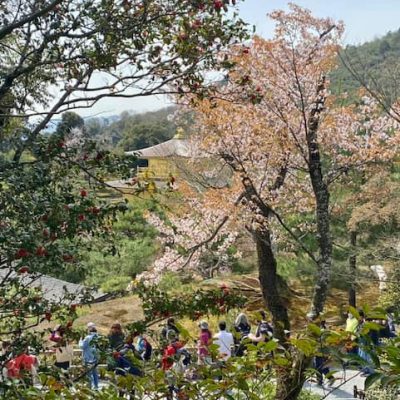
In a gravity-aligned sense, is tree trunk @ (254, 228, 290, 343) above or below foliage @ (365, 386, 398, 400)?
above

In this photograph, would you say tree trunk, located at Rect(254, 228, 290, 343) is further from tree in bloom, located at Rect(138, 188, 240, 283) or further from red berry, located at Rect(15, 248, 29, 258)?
red berry, located at Rect(15, 248, 29, 258)

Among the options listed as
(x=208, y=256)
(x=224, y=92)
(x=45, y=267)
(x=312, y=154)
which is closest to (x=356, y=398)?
(x=312, y=154)

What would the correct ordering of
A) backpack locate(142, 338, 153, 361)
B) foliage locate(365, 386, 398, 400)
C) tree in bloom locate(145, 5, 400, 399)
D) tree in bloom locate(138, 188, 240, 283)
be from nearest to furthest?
1. backpack locate(142, 338, 153, 361)
2. foliage locate(365, 386, 398, 400)
3. tree in bloom locate(145, 5, 400, 399)
4. tree in bloom locate(138, 188, 240, 283)

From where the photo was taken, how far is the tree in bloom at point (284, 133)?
27.5 ft

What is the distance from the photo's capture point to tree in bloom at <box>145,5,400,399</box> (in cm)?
838

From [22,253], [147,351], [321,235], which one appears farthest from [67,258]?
[321,235]

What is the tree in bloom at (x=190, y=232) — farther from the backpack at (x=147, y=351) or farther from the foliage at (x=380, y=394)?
Result: the backpack at (x=147, y=351)

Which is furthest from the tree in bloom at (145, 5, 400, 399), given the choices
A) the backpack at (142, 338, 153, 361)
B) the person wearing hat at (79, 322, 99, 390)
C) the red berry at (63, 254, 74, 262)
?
the red berry at (63, 254, 74, 262)

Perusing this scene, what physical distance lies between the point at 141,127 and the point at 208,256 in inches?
977

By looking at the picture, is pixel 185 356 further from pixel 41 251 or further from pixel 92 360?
pixel 92 360

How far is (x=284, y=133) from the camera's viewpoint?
30.1ft

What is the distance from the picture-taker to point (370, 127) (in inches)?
448

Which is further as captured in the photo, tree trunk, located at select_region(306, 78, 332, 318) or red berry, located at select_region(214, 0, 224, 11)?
tree trunk, located at select_region(306, 78, 332, 318)

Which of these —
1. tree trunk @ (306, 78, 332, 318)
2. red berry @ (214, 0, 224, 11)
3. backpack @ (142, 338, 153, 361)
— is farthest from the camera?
tree trunk @ (306, 78, 332, 318)
